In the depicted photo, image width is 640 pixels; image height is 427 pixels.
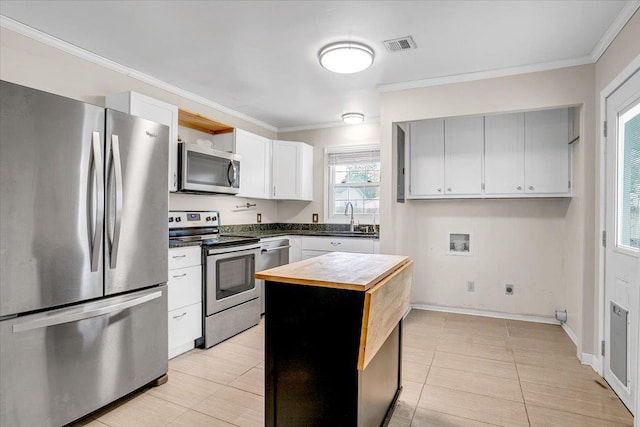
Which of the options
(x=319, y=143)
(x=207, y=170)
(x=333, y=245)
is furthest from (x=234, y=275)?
(x=319, y=143)

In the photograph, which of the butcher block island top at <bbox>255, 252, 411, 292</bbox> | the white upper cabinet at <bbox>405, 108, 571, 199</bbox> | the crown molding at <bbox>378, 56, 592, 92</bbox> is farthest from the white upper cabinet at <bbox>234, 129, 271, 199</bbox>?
the butcher block island top at <bbox>255, 252, 411, 292</bbox>

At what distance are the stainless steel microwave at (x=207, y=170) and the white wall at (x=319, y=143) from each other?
4.87 feet

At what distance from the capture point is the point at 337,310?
61.1 inches

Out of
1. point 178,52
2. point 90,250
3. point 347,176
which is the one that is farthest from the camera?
point 347,176

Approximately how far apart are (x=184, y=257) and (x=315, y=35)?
2094 millimetres

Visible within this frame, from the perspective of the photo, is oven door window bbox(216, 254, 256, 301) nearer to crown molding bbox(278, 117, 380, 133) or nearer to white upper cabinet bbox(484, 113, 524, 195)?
crown molding bbox(278, 117, 380, 133)

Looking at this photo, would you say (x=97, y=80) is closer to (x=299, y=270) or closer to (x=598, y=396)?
(x=299, y=270)

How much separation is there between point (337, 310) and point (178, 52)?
2.49 m

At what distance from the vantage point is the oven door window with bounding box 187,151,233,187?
3371 mm

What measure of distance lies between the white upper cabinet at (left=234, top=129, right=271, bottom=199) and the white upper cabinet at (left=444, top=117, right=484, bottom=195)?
231 cm

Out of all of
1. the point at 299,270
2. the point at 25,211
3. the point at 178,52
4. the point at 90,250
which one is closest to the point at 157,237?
the point at 90,250

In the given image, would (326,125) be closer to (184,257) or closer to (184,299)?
(184,257)

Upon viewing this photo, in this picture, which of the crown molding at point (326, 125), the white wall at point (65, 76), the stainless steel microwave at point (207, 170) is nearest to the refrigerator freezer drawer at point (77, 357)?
the stainless steel microwave at point (207, 170)

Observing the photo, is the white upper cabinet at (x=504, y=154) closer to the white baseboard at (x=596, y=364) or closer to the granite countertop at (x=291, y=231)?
the granite countertop at (x=291, y=231)
